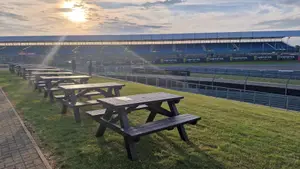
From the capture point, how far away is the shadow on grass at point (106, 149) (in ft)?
10.8

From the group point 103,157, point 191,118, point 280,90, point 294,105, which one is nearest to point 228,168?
point 191,118

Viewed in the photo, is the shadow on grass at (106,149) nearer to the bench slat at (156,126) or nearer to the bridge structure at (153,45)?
the bench slat at (156,126)

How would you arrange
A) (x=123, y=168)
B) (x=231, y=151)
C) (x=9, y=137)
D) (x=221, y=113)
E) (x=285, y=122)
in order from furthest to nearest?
(x=221, y=113) < (x=285, y=122) < (x=9, y=137) < (x=231, y=151) < (x=123, y=168)

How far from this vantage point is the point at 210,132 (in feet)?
15.2

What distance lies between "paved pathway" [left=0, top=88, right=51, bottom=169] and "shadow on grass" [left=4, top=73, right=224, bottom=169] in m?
0.19

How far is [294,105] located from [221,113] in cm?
709

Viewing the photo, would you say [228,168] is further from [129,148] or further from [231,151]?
[129,148]

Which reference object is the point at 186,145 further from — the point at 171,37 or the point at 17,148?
the point at 171,37

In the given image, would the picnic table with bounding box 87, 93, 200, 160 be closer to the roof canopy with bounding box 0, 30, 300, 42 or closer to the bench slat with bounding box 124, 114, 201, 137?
the bench slat with bounding box 124, 114, 201, 137

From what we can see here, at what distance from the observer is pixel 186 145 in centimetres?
393

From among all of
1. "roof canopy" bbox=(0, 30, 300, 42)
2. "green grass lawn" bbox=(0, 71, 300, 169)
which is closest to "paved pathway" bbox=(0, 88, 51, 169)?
"green grass lawn" bbox=(0, 71, 300, 169)

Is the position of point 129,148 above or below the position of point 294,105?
above

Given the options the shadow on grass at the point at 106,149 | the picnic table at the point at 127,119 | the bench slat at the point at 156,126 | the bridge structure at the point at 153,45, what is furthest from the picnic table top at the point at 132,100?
the bridge structure at the point at 153,45

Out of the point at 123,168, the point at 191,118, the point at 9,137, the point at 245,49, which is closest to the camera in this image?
the point at 123,168
